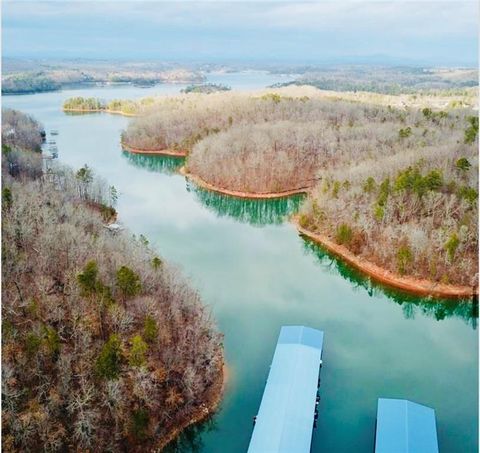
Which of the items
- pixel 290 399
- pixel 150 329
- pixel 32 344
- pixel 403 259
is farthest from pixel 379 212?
pixel 32 344

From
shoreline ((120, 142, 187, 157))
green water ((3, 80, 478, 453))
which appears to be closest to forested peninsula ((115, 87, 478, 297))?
shoreline ((120, 142, 187, 157))

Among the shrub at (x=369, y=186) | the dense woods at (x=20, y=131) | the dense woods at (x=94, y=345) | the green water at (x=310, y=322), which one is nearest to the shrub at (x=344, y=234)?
the green water at (x=310, y=322)

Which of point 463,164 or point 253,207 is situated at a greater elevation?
point 463,164

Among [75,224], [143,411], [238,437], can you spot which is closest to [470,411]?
[238,437]

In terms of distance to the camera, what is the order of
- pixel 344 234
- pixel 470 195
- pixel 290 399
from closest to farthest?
pixel 290 399
pixel 470 195
pixel 344 234

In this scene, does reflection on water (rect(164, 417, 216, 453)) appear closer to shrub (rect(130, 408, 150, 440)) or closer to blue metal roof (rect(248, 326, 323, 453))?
shrub (rect(130, 408, 150, 440))

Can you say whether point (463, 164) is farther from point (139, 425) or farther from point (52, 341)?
point (52, 341)
